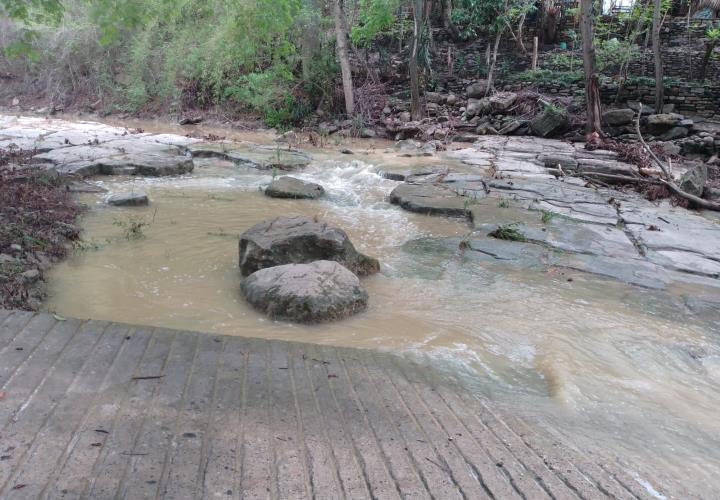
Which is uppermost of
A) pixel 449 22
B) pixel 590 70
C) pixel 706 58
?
pixel 449 22

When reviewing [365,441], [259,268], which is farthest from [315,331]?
[365,441]

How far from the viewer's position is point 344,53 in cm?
1422

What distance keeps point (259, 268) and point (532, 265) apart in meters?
2.35

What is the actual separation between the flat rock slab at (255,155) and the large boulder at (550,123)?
6320 mm

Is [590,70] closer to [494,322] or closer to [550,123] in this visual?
[550,123]

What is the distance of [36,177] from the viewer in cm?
595

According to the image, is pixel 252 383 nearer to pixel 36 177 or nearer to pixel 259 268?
pixel 259 268

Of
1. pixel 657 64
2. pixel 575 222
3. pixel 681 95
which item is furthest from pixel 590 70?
pixel 575 222

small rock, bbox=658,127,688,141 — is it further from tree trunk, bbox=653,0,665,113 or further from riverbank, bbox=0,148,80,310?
riverbank, bbox=0,148,80,310

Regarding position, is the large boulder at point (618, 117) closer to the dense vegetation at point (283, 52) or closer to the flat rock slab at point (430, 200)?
the dense vegetation at point (283, 52)

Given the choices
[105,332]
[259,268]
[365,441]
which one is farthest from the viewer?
[259,268]

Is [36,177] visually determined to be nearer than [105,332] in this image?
No

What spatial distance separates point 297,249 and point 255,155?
5567 millimetres

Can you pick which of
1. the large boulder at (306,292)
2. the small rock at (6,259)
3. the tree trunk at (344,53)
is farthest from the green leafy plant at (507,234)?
the tree trunk at (344,53)
